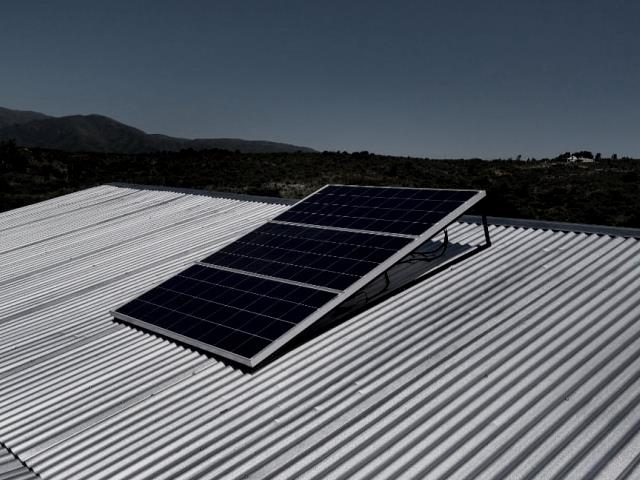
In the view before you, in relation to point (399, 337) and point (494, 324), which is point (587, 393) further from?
point (399, 337)

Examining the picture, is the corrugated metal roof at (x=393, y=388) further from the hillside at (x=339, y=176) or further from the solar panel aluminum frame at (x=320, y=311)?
the hillside at (x=339, y=176)

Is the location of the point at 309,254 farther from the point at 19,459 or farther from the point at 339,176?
the point at 339,176

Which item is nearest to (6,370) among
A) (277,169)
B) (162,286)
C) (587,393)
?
(162,286)

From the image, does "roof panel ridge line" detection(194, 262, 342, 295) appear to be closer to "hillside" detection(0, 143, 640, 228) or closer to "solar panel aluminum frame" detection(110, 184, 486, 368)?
"solar panel aluminum frame" detection(110, 184, 486, 368)

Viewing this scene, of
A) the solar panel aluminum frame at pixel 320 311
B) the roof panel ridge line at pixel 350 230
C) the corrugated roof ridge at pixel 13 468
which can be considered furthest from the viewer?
the roof panel ridge line at pixel 350 230

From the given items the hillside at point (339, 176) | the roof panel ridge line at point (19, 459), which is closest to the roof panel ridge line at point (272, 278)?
the roof panel ridge line at point (19, 459)

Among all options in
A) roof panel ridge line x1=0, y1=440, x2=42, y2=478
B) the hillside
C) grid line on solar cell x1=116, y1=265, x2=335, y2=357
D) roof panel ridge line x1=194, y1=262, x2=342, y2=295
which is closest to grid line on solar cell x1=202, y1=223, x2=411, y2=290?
roof panel ridge line x1=194, y1=262, x2=342, y2=295
